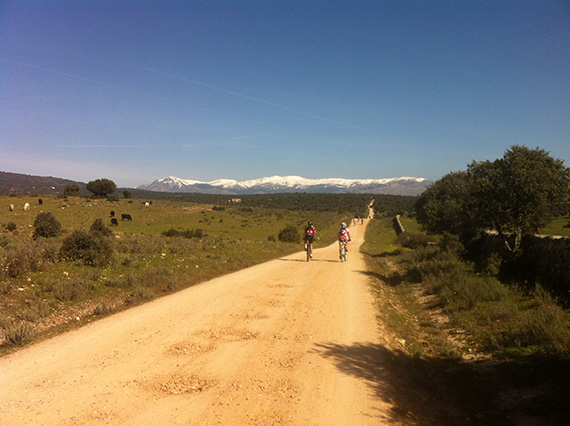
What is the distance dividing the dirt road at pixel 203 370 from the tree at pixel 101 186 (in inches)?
3781

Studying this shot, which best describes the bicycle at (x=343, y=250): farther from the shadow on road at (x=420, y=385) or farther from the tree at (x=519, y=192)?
the shadow on road at (x=420, y=385)

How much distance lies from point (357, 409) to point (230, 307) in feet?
16.5

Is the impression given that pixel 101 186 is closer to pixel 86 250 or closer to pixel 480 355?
pixel 86 250

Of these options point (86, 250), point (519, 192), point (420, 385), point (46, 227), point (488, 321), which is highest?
point (519, 192)

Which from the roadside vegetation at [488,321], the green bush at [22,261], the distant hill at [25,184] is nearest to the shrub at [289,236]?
the roadside vegetation at [488,321]

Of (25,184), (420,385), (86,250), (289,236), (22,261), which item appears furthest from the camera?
(25,184)

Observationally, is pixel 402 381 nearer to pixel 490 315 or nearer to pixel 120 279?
pixel 490 315

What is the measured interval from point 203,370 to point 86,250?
32.9 ft

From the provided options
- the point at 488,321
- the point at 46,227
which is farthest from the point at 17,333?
the point at 46,227

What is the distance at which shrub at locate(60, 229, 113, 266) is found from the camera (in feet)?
41.9

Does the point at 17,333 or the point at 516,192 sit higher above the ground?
the point at 516,192

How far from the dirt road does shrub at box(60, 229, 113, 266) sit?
5142 mm

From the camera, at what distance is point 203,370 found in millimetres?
5328

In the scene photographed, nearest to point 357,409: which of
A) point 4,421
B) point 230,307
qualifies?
point 4,421
